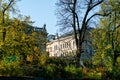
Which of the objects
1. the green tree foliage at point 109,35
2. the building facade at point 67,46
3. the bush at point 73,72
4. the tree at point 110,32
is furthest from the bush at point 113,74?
the tree at point 110,32

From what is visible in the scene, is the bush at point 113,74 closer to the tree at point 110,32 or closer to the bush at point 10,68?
the tree at point 110,32

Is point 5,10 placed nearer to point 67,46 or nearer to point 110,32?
point 110,32

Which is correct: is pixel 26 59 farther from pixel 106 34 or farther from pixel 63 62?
pixel 106 34

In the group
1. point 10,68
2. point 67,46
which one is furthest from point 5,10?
point 67,46

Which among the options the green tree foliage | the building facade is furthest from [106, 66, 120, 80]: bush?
the building facade

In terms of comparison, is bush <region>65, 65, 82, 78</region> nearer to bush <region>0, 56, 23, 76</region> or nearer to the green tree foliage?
bush <region>0, 56, 23, 76</region>

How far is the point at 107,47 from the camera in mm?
44938

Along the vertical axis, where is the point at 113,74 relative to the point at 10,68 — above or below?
below

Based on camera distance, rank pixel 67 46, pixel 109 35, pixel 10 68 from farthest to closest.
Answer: pixel 67 46 < pixel 109 35 < pixel 10 68

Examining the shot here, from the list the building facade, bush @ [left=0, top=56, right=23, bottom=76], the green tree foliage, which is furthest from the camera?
the building facade

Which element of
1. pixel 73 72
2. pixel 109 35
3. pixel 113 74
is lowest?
pixel 113 74

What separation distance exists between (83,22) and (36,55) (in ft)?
29.7

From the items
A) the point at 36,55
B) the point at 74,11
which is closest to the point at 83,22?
the point at 74,11

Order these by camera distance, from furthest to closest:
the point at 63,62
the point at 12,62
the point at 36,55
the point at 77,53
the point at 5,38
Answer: the point at 63,62
the point at 77,53
the point at 36,55
the point at 5,38
the point at 12,62
